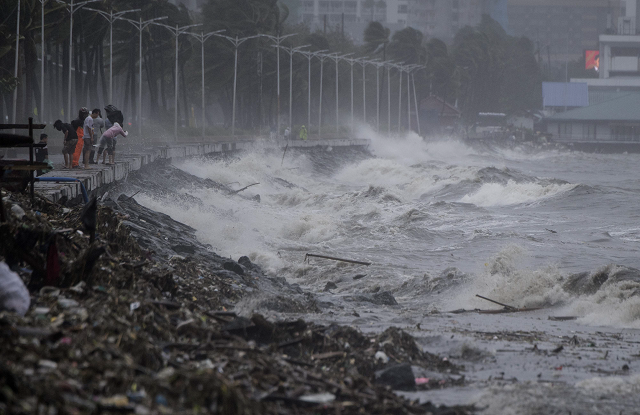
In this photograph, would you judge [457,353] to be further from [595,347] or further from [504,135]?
[504,135]

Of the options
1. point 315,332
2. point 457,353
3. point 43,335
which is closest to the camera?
point 43,335

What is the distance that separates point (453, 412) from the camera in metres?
5.95

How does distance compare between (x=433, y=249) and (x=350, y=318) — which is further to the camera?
(x=433, y=249)

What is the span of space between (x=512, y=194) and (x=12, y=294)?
101 ft

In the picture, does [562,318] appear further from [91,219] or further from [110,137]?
[110,137]

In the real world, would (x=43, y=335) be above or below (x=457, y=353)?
above

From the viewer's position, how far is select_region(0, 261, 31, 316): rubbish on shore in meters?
5.98

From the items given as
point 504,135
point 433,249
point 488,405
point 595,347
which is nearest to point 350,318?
point 595,347

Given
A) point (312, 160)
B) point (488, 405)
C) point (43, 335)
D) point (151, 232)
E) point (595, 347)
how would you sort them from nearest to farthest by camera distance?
point (43, 335) → point (488, 405) → point (595, 347) → point (151, 232) → point (312, 160)

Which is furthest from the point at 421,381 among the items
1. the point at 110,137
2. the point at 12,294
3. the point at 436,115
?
the point at 436,115

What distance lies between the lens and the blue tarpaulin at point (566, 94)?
113562 mm

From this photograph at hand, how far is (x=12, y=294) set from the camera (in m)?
6.04

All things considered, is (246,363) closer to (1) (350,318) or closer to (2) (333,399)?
(2) (333,399)

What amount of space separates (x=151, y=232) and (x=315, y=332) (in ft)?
25.8
